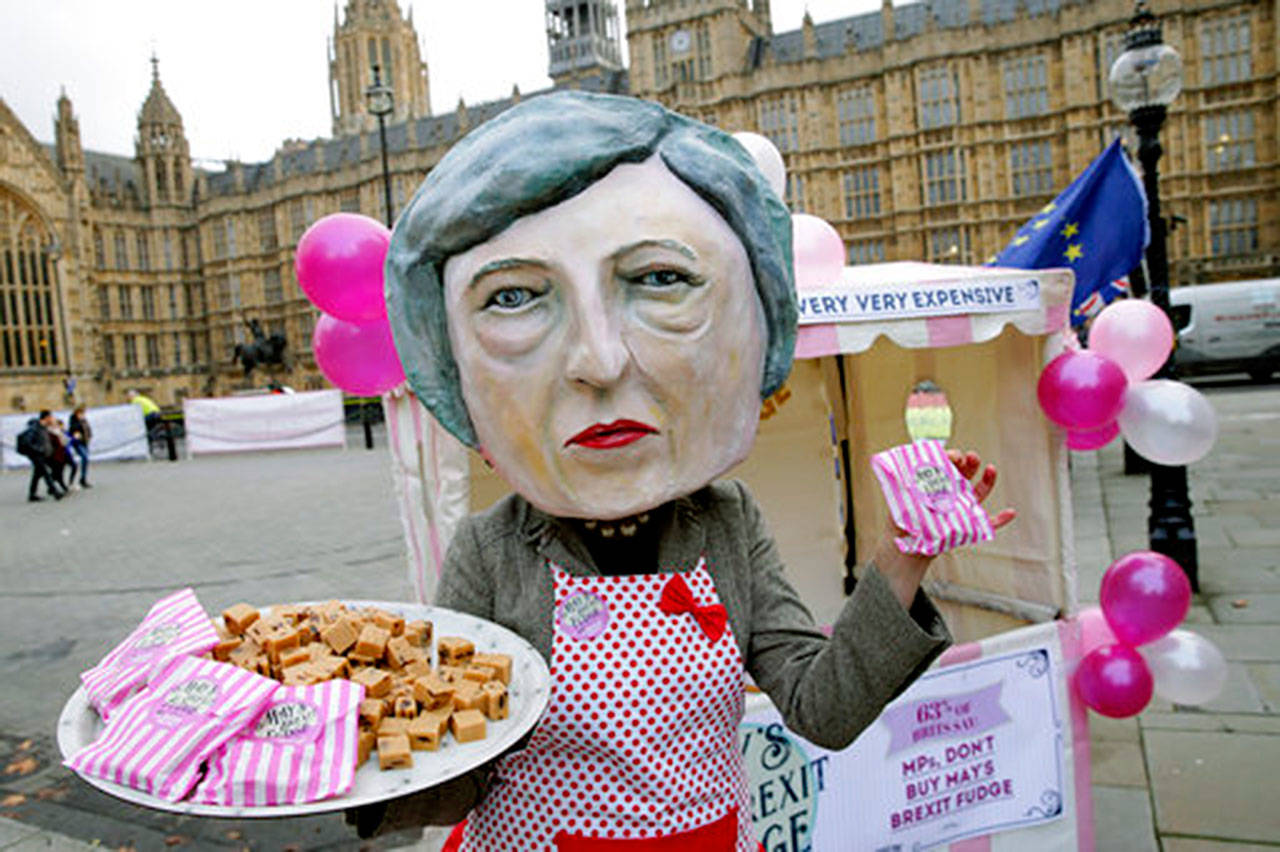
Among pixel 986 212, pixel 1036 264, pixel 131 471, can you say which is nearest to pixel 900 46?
→ pixel 986 212

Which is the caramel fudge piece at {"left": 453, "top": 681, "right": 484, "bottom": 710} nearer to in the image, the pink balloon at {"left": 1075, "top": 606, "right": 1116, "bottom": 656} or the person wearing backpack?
the pink balloon at {"left": 1075, "top": 606, "right": 1116, "bottom": 656}

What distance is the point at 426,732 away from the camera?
4.17 ft

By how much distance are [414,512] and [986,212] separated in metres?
34.2

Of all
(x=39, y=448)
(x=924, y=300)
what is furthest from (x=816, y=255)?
(x=39, y=448)

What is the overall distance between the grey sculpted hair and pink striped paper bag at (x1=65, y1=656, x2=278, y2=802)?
58 cm

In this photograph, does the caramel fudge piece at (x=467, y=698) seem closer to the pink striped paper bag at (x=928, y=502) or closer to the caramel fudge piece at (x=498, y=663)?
the caramel fudge piece at (x=498, y=663)

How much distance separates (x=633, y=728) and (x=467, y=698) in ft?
0.94

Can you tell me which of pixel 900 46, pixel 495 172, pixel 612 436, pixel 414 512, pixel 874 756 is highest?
Answer: pixel 900 46

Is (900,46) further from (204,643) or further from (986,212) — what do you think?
(204,643)

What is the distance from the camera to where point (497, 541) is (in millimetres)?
1615

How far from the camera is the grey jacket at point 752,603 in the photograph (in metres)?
1.37

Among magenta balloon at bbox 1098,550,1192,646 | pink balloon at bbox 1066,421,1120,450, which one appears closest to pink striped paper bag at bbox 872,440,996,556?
magenta balloon at bbox 1098,550,1192,646

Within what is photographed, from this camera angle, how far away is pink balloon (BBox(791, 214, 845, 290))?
3.32 m

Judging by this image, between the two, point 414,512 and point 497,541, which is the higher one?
point 497,541
